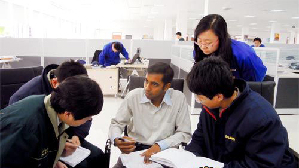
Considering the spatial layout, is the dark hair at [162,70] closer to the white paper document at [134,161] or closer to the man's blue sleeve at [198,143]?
the man's blue sleeve at [198,143]

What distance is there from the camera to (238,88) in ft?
3.94

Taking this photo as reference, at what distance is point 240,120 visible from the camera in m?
1.10

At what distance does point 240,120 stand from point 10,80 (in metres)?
1.85

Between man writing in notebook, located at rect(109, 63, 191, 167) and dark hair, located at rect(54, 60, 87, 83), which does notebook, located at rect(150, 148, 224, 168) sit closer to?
man writing in notebook, located at rect(109, 63, 191, 167)

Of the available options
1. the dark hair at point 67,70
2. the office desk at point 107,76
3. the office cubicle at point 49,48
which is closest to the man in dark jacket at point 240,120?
the dark hair at point 67,70

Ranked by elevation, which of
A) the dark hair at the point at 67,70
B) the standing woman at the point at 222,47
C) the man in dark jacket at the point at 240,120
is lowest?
the man in dark jacket at the point at 240,120

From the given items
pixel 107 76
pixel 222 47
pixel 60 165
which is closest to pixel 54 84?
pixel 60 165

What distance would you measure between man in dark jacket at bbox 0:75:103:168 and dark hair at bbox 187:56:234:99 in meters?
0.40

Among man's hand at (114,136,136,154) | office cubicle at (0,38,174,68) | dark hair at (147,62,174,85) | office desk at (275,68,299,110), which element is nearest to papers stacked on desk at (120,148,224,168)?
man's hand at (114,136,136,154)

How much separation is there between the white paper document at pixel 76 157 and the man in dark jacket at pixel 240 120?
812mm

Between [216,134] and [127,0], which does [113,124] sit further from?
[127,0]

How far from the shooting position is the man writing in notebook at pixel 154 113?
164cm

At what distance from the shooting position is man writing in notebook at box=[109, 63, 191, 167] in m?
1.64

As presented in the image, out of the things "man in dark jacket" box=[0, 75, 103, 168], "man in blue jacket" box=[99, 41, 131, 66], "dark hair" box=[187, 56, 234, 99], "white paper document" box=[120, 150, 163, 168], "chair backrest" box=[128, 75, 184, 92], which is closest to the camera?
"man in dark jacket" box=[0, 75, 103, 168]
